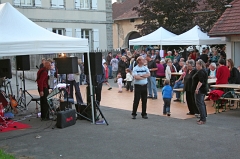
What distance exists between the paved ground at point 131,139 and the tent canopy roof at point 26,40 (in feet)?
6.59

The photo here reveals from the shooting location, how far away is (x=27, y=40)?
9086 millimetres

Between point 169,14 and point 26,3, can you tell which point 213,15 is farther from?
point 26,3

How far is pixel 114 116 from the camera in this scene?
11.1 m

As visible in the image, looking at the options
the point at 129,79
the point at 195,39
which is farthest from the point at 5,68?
the point at 195,39

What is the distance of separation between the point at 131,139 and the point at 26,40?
352 centimetres

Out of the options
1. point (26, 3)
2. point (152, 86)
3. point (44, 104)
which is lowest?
point (44, 104)

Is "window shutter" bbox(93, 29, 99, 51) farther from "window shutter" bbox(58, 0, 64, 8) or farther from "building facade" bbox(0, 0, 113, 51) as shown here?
"window shutter" bbox(58, 0, 64, 8)

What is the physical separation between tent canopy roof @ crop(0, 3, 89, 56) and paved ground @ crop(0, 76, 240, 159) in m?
2.01

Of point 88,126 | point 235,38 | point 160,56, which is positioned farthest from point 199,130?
point 160,56

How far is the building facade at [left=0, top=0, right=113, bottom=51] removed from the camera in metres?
26.2

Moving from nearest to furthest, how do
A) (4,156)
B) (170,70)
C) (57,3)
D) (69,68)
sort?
1. (4,156)
2. (69,68)
3. (170,70)
4. (57,3)

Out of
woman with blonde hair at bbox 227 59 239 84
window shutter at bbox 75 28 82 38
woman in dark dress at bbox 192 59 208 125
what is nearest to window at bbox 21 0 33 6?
window shutter at bbox 75 28 82 38

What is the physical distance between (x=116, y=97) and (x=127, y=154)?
8.19 meters

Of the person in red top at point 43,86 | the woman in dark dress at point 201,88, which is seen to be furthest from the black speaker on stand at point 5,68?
the woman in dark dress at point 201,88
